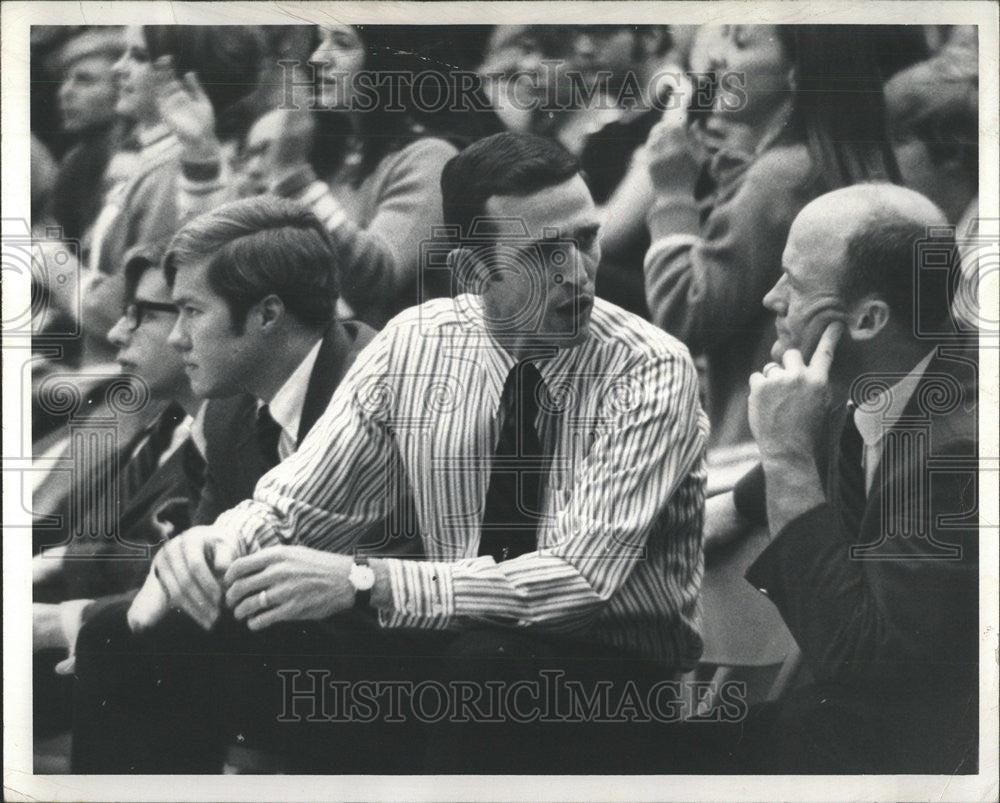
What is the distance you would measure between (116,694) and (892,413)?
2251mm

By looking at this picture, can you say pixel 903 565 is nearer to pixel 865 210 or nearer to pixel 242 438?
pixel 865 210

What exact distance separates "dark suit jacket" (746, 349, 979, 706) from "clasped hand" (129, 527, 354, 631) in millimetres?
1147

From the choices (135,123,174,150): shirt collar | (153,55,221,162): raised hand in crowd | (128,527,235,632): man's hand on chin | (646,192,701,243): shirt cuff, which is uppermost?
(153,55,221,162): raised hand in crowd

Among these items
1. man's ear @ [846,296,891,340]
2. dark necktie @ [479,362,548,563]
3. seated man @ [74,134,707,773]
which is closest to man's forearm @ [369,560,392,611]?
seated man @ [74,134,707,773]

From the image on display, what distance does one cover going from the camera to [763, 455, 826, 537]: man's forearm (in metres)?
2.54

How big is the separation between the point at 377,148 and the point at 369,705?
1518 millimetres

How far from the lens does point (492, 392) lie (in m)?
2.54

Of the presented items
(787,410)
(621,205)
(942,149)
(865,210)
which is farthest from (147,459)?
(942,149)

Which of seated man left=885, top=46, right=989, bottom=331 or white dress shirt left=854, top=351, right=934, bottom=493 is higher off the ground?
seated man left=885, top=46, right=989, bottom=331

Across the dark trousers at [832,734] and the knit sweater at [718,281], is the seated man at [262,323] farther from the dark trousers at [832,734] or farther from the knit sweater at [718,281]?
the dark trousers at [832,734]

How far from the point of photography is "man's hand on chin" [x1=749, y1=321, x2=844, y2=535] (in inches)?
100

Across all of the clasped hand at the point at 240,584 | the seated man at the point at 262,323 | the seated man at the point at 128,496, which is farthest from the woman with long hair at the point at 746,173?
the seated man at the point at 128,496

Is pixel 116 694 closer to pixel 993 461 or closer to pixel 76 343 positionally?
pixel 76 343

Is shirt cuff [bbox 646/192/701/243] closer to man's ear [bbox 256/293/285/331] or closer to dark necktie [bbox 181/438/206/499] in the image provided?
man's ear [bbox 256/293/285/331]
